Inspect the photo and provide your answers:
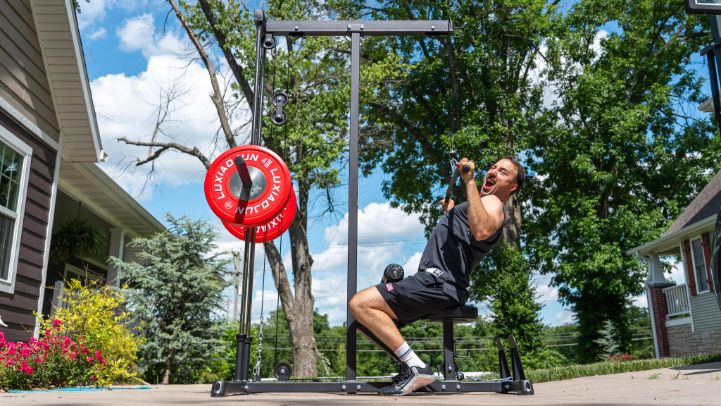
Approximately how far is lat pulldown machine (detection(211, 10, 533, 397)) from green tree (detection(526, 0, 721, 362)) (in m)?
13.7

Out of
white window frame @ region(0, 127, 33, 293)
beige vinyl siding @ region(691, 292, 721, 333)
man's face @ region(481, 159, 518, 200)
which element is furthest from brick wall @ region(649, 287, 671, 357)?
white window frame @ region(0, 127, 33, 293)

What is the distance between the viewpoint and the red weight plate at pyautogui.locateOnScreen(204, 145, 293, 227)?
3.77 meters

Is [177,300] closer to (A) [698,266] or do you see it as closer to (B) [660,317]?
(A) [698,266]

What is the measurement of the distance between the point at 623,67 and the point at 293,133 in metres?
10.4

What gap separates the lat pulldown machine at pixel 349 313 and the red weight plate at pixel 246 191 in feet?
0.99

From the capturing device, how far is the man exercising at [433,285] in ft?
10.7

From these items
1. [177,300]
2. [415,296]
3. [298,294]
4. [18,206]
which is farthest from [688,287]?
[18,206]

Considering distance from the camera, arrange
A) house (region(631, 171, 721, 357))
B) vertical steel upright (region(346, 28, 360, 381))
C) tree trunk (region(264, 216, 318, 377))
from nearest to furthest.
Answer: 1. vertical steel upright (region(346, 28, 360, 381))
2. tree trunk (region(264, 216, 318, 377))
3. house (region(631, 171, 721, 357))

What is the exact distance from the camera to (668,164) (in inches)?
697

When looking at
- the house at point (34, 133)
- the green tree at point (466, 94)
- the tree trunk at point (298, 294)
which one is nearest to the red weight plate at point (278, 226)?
the house at point (34, 133)

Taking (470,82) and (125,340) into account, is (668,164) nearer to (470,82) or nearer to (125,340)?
(470,82)

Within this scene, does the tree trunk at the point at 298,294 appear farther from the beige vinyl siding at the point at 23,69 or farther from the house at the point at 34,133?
the beige vinyl siding at the point at 23,69

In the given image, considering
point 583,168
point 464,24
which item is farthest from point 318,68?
point 583,168

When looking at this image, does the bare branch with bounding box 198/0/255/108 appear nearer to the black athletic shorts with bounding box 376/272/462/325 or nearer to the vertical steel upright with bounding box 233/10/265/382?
the vertical steel upright with bounding box 233/10/265/382
